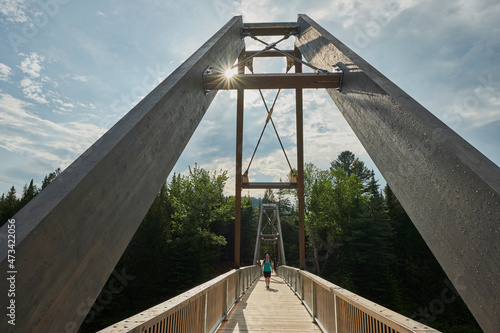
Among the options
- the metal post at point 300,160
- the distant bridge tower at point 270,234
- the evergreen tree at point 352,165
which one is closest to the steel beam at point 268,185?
the metal post at point 300,160

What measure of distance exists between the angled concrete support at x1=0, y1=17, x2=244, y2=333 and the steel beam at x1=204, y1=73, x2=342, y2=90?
2.09 feet

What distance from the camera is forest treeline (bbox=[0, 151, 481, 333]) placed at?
2456cm

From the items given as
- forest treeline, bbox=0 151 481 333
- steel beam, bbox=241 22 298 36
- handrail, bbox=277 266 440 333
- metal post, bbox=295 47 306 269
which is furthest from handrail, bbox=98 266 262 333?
forest treeline, bbox=0 151 481 333

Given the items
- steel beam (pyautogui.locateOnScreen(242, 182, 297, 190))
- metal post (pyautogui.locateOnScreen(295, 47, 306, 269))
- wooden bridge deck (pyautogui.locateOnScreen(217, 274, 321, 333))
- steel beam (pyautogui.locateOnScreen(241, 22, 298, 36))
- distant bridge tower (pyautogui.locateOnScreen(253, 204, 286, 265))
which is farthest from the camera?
distant bridge tower (pyautogui.locateOnScreen(253, 204, 286, 265))

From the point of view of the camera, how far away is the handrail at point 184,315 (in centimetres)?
161

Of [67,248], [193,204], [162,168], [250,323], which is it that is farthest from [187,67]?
[193,204]

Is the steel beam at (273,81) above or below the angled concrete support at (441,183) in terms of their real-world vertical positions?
above

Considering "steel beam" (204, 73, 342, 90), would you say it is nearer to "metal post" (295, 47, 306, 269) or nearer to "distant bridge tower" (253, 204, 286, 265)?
"metal post" (295, 47, 306, 269)

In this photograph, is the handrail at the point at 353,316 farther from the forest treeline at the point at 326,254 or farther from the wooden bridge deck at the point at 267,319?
the forest treeline at the point at 326,254

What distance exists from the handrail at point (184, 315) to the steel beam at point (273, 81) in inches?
85.2

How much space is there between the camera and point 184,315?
2535 millimetres

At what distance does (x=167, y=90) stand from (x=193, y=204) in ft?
87.2

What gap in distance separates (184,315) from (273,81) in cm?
270

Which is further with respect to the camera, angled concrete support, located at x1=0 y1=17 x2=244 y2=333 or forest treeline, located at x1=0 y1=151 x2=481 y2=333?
forest treeline, located at x1=0 y1=151 x2=481 y2=333
